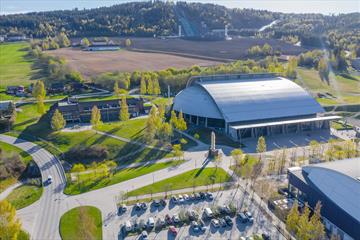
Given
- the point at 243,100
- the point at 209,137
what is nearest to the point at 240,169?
the point at 209,137

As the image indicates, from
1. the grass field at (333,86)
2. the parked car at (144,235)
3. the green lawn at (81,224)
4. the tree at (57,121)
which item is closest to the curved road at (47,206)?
the green lawn at (81,224)

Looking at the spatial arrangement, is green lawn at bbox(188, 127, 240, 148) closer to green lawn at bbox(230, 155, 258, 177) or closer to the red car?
green lawn at bbox(230, 155, 258, 177)

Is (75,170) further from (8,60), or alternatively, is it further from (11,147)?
(8,60)

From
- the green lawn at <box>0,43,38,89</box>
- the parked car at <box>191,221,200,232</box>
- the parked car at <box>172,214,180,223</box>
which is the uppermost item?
the green lawn at <box>0,43,38,89</box>

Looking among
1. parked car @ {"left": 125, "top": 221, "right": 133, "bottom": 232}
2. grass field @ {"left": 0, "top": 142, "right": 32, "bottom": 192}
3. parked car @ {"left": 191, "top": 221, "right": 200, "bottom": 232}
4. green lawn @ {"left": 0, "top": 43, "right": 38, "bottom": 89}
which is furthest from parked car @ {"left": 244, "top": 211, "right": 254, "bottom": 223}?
green lawn @ {"left": 0, "top": 43, "right": 38, "bottom": 89}

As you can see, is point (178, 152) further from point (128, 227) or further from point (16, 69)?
point (16, 69)

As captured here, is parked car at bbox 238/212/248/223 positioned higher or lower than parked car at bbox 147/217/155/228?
lower

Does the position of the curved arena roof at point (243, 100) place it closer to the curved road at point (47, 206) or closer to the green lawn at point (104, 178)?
the green lawn at point (104, 178)
